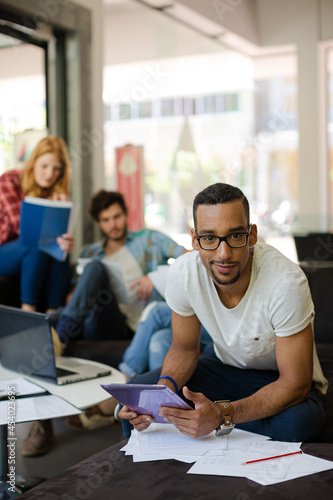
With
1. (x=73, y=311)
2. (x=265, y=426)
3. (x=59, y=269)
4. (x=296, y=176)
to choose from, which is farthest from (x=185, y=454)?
(x=296, y=176)

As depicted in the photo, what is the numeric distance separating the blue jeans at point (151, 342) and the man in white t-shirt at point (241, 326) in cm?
70

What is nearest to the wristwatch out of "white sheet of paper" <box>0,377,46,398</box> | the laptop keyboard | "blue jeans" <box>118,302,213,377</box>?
"white sheet of paper" <box>0,377,46,398</box>

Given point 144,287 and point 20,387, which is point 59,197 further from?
point 20,387

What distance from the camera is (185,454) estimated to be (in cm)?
136

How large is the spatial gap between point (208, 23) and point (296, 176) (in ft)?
6.04

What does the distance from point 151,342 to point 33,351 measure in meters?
0.67

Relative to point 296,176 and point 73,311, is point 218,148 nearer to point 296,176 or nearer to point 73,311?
point 296,176

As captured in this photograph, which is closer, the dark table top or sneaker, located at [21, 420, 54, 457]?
the dark table top

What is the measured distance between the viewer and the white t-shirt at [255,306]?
1.55 m

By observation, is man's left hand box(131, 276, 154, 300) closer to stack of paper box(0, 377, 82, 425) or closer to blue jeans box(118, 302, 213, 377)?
blue jeans box(118, 302, 213, 377)

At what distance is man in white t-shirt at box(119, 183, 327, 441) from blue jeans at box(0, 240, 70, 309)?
170cm

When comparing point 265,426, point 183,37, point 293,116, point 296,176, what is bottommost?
point 265,426

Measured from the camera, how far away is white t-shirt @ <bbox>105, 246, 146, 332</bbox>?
3084 millimetres

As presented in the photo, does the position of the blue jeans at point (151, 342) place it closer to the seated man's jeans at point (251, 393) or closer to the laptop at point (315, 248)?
the seated man's jeans at point (251, 393)
